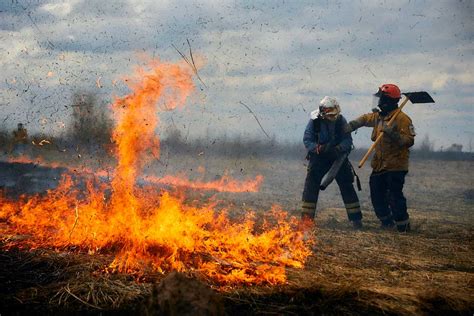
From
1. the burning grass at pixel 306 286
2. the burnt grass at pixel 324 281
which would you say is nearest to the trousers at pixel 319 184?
the burnt grass at pixel 324 281

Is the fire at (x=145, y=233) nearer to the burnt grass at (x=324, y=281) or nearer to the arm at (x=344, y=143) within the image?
the burnt grass at (x=324, y=281)

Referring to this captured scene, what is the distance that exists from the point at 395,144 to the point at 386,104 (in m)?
0.84

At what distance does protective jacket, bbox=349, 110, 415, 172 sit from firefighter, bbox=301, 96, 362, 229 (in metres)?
0.47

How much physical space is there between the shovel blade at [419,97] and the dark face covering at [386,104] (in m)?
0.27

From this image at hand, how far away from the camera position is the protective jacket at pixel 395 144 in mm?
8328

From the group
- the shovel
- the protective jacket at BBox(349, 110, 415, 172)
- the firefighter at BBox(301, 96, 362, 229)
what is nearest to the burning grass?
the firefighter at BBox(301, 96, 362, 229)

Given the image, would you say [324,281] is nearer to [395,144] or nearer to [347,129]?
[347,129]

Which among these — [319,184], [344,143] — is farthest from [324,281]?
[344,143]

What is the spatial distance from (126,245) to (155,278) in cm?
104

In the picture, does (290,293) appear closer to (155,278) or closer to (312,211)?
(155,278)

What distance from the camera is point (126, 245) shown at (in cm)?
545

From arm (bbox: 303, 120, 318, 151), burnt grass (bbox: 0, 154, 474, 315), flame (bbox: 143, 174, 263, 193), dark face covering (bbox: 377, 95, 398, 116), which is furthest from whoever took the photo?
flame (bbox: 143, 174, 263, 193)

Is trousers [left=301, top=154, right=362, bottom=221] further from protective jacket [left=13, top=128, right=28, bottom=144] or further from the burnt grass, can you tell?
protective jacket [left=13, top=128, right=28, bottom=144]

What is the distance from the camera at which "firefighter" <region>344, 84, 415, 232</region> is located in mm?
8281
